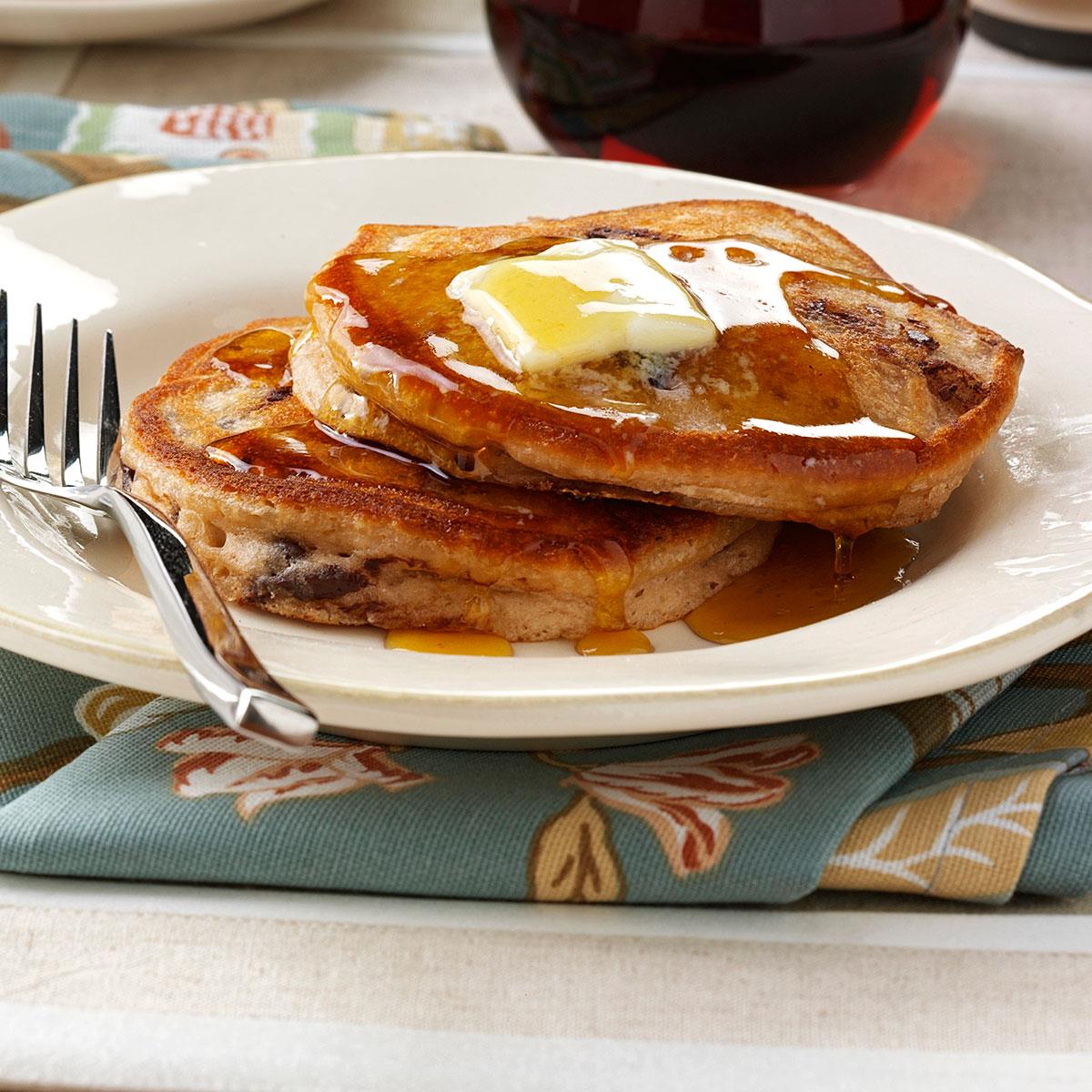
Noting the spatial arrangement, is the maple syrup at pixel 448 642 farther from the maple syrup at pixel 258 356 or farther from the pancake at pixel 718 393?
the maple syrup at pixel 258 356

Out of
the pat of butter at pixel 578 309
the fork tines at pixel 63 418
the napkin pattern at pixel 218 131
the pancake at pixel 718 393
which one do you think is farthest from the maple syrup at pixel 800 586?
the napkin pattern at pixel 218 131

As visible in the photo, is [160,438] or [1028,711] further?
[160,438]

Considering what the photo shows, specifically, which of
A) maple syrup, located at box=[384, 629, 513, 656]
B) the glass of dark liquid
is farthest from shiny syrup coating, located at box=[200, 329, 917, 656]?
the glass of dark liquid

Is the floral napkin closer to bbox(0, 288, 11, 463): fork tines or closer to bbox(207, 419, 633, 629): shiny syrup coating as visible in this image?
bbox(207, 419, 633, 629): shiny syrup coating

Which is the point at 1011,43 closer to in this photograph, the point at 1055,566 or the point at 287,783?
the point at 1055,566

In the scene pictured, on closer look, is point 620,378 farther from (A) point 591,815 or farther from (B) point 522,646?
(A) point 591,815

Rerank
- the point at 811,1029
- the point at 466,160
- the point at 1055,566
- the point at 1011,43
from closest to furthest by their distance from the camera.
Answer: the point at 811,1029, the point at 1055,566, the point at 466,160, the point at 1011,43

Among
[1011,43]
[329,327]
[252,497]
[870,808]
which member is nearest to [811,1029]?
[870,808]

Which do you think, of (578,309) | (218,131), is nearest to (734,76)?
(218,131)
